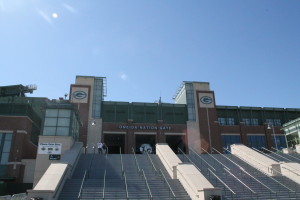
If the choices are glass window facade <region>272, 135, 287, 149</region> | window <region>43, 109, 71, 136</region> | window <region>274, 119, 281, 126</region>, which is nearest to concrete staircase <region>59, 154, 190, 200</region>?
window <region>43, 109, 71, 136</region>

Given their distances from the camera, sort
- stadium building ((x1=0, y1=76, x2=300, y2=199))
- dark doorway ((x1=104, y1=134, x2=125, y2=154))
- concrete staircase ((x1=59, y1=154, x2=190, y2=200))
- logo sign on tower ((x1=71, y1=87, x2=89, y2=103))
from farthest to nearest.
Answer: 1. dark doorway ((x1=104, y1=134, x2=125, y2=154))
2. logo sign on tower ((x1=71, y1=87, x2=89, y2=103))
3. stadium building ((x1=0, y1=76, x2=300, y2=199))
4. concrete staircase ((x1=59, y1=154, x2=190, y2=200))

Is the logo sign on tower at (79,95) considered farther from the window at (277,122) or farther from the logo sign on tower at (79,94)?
the window at (277,122)

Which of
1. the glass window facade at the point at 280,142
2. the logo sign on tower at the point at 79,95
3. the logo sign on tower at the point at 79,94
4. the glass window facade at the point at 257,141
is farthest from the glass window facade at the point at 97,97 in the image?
the glass window facade at the point at 280,142

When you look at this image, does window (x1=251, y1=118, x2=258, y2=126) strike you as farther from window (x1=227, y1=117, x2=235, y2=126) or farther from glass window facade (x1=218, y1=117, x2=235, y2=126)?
window (x1=227, y1=117, x2=235, y2=126)

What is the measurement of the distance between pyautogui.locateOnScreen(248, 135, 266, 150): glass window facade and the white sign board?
35.9m

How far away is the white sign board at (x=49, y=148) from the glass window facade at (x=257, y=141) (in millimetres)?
35868

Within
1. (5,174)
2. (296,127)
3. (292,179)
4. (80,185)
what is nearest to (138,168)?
(80,185)

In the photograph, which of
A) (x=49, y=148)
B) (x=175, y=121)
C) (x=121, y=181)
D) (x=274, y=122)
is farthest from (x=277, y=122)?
(x=49, y=148)

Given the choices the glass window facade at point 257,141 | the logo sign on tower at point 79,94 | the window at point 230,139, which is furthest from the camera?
the glass window facade at point 257,141

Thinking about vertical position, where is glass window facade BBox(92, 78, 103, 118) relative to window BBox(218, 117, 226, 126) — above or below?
above

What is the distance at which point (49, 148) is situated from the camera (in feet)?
86.3

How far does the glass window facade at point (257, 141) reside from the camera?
51.8 meters

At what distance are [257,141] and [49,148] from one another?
3808 cm

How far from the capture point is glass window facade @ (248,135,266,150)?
170ft
